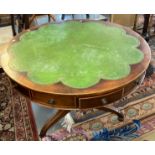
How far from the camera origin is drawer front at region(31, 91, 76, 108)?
1.22 metres

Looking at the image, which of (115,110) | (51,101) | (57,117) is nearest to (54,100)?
(51,101)

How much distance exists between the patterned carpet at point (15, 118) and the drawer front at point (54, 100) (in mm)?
643

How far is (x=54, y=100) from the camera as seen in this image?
1239 mm

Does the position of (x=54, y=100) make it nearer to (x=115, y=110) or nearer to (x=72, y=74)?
(x=72, y=74)

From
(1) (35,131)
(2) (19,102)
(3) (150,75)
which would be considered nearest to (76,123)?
(1) (35,131)

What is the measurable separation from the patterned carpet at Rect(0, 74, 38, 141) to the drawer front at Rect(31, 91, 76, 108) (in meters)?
0.64

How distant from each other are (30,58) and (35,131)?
0.72 meters

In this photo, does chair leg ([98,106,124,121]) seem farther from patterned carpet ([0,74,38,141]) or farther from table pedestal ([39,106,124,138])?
patterned carpet ([0,74,38,141])

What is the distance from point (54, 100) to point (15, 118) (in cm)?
90

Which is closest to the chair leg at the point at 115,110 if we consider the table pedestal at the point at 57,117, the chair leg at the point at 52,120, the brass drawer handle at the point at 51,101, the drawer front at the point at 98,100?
A: the table pedestal at the point at 57,117

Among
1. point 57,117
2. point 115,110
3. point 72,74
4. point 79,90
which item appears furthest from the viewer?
point 115,110

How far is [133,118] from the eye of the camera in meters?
1.97
